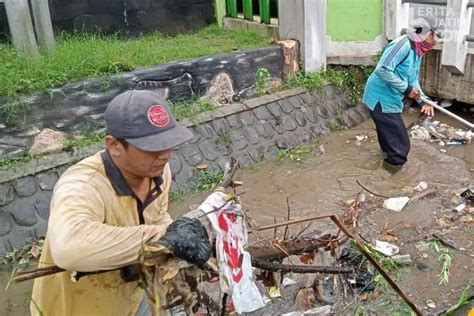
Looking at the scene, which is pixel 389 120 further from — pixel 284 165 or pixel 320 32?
pixel 320 32

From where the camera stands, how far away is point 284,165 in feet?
22.1

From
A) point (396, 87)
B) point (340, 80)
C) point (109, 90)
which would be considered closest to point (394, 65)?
point (396, 87)

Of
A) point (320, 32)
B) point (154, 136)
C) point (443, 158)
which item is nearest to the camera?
point (154, 136)

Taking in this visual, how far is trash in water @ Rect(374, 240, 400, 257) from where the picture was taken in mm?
4423

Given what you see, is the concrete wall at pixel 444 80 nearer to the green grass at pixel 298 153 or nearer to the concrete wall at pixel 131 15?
the green grass at pixel 298 153

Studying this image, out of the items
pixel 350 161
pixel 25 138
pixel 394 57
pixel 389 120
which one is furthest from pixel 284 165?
pixel 25 138

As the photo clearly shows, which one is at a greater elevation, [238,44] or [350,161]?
[238,44]

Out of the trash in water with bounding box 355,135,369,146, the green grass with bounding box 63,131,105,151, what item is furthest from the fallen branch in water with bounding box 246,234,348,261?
the trash in water with bounding box 355,135,369,146

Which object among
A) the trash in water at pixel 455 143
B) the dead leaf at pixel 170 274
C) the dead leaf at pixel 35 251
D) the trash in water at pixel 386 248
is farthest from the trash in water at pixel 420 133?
the dead leaf at pixel 170 274

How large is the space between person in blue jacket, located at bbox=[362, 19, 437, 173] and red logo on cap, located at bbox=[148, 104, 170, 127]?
4.43m

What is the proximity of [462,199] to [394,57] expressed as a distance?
1.69 m

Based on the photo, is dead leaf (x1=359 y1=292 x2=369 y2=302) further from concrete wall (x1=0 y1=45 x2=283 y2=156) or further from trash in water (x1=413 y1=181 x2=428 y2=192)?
concrete wall (x1=0 y1=45 x2=283 y2=156)

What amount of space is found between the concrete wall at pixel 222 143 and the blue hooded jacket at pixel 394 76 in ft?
4.34

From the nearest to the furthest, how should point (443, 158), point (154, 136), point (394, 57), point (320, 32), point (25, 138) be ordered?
point (154, 136) < point (25, 138) < point (394, 57) < point (443, 158) < point (320, 32)
